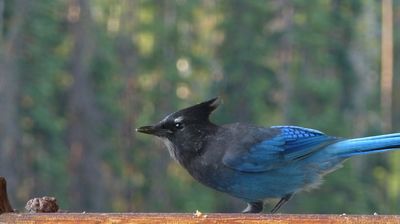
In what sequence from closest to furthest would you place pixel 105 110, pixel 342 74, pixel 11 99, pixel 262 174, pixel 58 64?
pixel 262 174
pixel 11 99
pixel 58 64
pixel 105 110
pixel 342 74

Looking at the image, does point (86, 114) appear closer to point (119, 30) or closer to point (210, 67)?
point (119, 30)

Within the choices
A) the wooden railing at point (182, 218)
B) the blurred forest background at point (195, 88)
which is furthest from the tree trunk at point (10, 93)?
the wooden railing at point (182, 218)

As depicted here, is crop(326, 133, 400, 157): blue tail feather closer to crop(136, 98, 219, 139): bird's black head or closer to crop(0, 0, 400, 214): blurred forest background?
crop(136, 98, 219, 139): bird's black head

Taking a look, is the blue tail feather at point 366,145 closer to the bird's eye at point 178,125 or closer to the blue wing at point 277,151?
the blue wing at point 277,151

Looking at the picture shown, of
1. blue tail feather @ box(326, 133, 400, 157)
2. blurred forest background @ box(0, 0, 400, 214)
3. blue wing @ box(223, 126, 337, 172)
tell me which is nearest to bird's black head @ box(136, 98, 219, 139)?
blue wing @ box(223, 126, 337, 172)

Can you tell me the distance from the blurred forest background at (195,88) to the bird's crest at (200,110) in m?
11.1

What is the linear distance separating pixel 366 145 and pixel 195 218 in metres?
1.32

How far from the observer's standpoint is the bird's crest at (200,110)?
494cm

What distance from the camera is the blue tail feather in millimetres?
4508

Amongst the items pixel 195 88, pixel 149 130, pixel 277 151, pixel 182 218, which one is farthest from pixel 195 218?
pixel 195 88

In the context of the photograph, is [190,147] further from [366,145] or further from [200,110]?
[366,145]

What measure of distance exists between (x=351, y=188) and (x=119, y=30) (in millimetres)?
4937

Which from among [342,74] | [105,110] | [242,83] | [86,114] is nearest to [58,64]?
[86,114]

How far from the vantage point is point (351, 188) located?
1892cm
